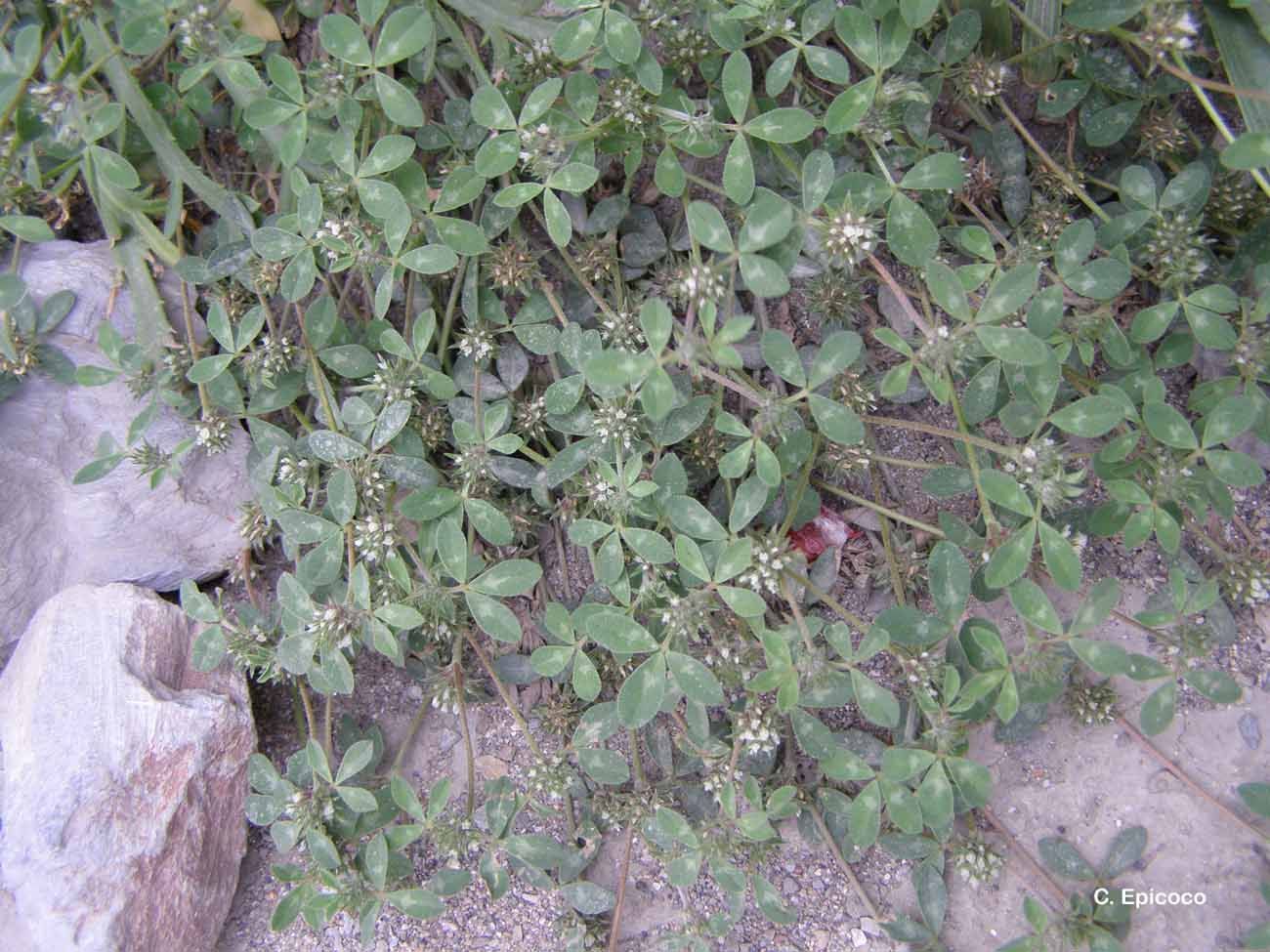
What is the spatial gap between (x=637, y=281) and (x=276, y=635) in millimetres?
1449

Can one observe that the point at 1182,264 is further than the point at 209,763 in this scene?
No

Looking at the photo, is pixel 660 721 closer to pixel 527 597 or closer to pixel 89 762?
pixel 527 597

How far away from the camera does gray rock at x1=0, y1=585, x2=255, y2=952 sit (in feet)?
7.88

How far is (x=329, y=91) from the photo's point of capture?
2.38 metres

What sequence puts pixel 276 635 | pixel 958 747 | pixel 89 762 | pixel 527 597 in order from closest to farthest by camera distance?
pixel 958 747 < pixel 89 762 < pixel 276 635 < pixel 527 597

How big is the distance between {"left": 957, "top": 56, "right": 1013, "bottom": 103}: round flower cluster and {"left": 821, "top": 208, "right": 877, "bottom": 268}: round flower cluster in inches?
22.1

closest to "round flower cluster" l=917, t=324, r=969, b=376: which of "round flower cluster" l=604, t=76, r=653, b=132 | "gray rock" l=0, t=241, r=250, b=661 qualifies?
"round flower cluster" l=604, t=76, r=653, b=132

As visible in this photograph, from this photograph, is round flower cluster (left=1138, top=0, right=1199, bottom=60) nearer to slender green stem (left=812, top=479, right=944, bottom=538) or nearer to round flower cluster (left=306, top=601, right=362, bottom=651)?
slender green stem (left=812, top=479, right=944, bottom=538)

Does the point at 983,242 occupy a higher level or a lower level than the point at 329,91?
lower

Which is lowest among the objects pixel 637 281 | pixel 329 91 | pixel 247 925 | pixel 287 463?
pixel 247 925

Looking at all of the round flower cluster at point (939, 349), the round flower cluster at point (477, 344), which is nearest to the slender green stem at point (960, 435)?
the round flower cluster at point (939, 349)

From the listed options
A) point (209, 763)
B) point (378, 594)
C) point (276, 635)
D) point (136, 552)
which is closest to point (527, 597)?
point (378, 594)

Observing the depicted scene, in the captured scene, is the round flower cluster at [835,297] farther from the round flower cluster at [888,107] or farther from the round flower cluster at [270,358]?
the round flower cluster at [270,358]

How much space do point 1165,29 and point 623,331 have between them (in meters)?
1.43
